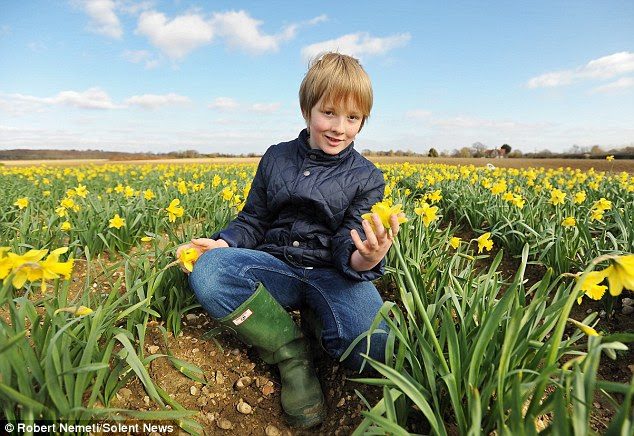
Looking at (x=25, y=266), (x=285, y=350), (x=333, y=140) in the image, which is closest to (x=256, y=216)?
(x=333, y=140)

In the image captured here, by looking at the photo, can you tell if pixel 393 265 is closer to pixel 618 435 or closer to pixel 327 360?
pixel 327 360

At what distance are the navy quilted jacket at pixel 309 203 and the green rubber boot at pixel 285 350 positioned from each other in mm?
356

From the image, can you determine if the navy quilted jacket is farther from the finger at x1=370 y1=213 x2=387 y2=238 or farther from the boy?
the finger at x1=370 y1=213 x2=387 y2=238

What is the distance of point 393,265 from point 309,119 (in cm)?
114

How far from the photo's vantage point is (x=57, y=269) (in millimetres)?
1140

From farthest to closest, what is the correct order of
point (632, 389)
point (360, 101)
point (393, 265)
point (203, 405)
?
point (393, 265)
point (360, 101)
point (203, 405)
point (632, 389)

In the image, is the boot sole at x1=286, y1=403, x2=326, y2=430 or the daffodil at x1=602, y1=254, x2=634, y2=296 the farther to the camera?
the boot sole at x1=286, y1=403, x2=326, y2=430

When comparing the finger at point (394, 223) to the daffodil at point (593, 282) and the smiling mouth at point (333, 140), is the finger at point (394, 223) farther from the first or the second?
the smiling mouth at point (333, 140)

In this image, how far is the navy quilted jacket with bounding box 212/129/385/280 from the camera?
2.05 m

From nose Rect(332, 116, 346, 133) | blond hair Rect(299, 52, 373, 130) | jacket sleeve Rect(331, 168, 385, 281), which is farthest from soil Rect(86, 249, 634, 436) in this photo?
blond hair Rect(299, 52, 373, 130)

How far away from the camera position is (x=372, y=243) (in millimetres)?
1470

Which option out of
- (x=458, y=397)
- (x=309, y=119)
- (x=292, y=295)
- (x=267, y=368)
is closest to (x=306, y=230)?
(x=292, y=295)

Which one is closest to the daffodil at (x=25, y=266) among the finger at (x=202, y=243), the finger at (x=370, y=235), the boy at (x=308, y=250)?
the boy at (x=308, y=250)

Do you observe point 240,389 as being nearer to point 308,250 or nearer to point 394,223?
point 308,250
